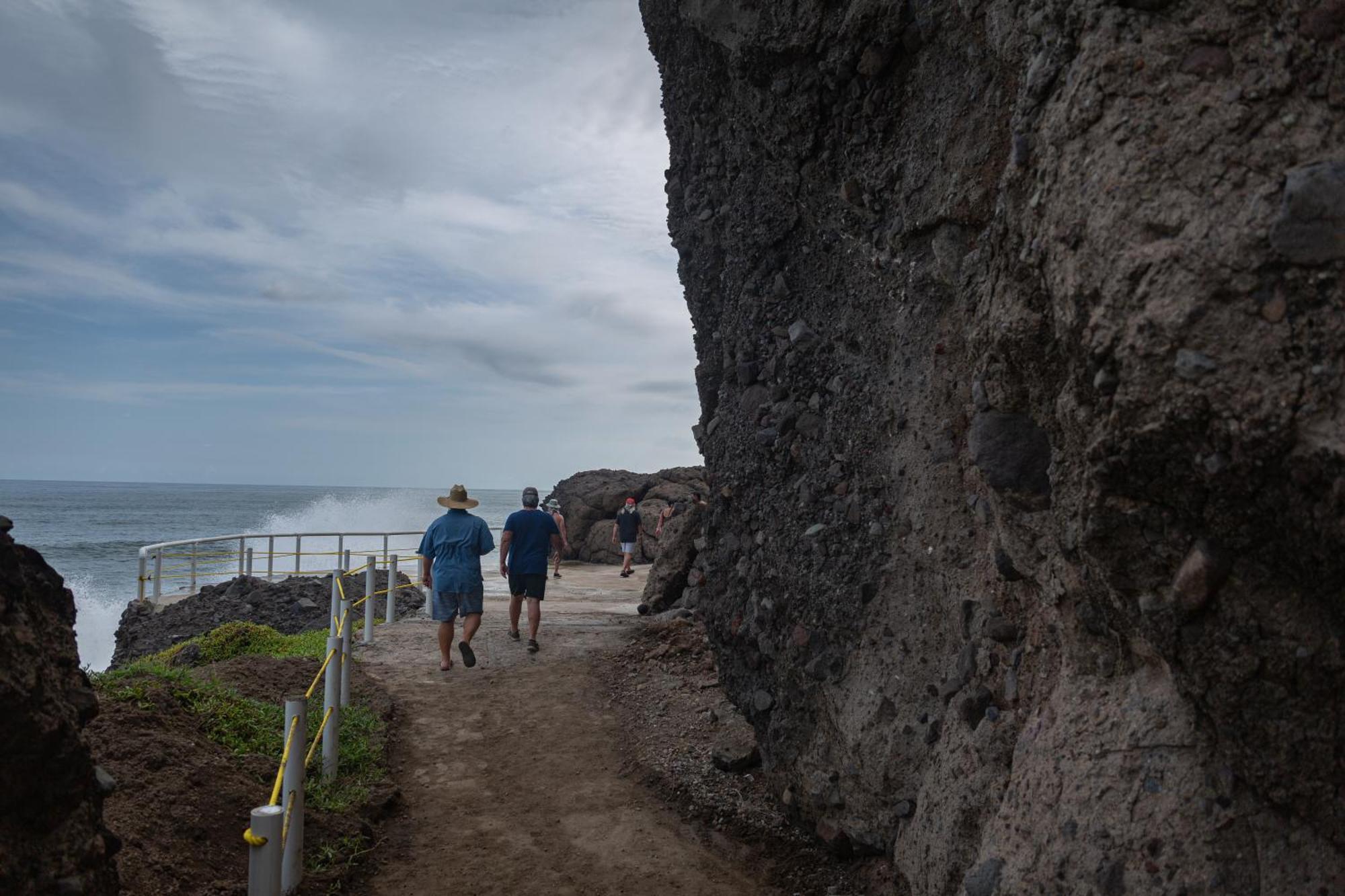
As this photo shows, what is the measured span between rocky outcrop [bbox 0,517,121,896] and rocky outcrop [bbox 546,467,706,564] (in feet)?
62.2

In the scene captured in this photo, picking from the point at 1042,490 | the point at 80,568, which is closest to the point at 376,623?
the point at 1042,490

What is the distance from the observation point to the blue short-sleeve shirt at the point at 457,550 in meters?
8.64

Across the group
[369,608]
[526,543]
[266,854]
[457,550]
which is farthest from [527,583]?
[266,854]

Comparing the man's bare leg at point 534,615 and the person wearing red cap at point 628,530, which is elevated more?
the person wearing red cap at point 628,530

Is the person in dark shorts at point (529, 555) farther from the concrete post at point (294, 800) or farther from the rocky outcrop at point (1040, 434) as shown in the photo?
the concrete post at point (294, 800)

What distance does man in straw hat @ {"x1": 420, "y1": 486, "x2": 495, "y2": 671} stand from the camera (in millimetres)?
8656

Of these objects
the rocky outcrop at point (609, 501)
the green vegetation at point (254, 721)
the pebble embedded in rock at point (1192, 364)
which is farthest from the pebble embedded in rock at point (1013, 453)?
the rocky outcrop at point (609, 501)

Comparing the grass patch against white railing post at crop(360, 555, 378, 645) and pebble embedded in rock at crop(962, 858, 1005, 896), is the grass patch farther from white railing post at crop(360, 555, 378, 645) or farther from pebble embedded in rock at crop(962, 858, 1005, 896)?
pebble embedded in rock at crop(962, 858, 1005, 896)

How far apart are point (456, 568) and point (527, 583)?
1007mm

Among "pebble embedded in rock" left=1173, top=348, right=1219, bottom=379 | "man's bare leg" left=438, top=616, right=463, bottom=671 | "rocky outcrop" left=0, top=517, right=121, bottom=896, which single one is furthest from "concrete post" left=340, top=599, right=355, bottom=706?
"pebble embedded in rock" left=1173, top=348, right=1219, bottom=379

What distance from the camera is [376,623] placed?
1157 centimetres

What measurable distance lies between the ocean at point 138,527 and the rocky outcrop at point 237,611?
0.59m

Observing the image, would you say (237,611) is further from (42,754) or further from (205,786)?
(42,754)

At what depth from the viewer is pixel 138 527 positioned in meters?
60.4
